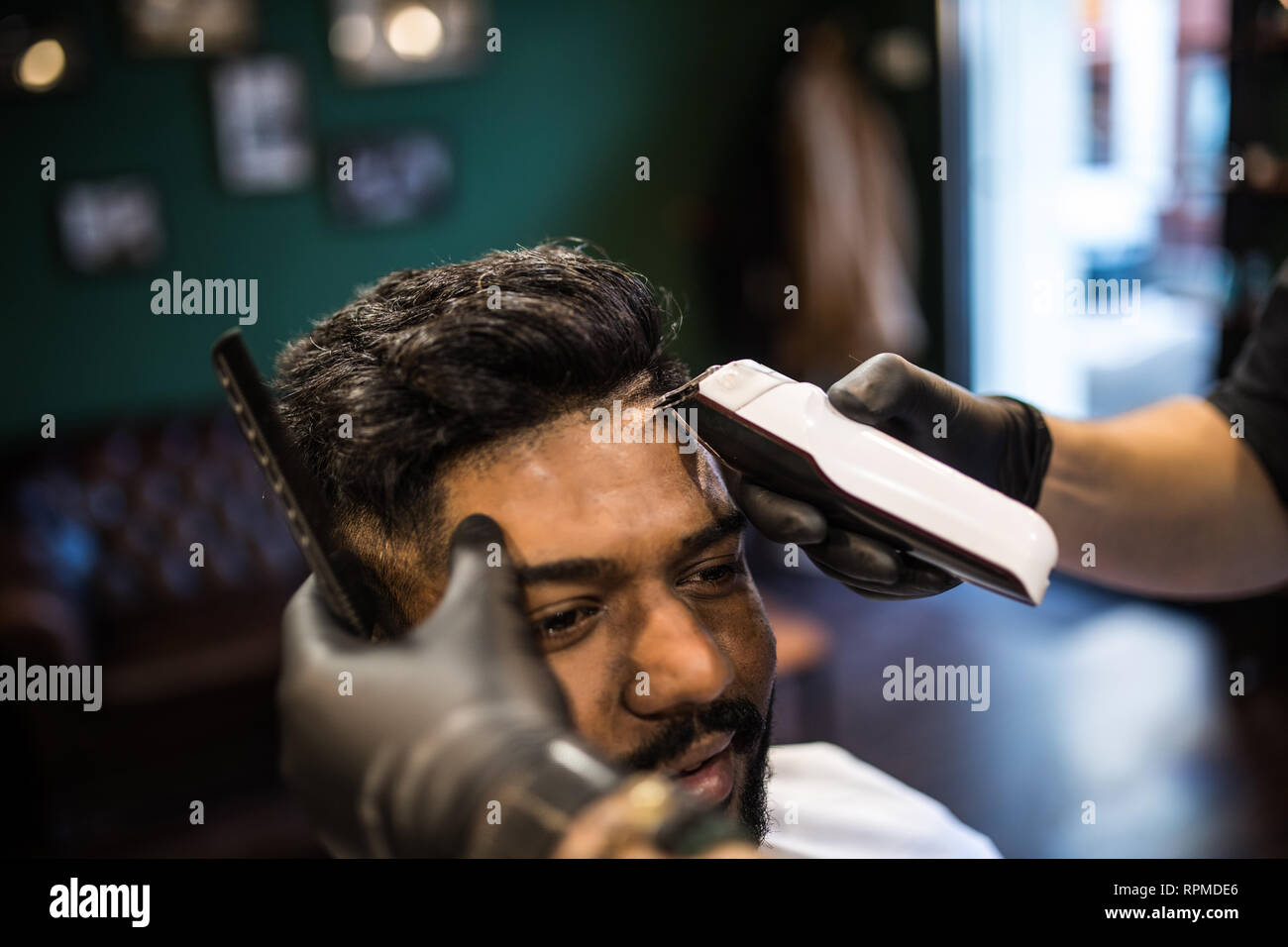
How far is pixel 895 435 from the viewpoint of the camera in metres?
1.22

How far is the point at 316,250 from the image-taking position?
15.8 feet

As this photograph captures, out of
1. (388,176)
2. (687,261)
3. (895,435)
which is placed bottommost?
(895,435)

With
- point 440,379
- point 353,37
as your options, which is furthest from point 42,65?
point 440,379

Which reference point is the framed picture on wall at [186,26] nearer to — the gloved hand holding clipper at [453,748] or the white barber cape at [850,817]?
the white barber cape at [850,817]

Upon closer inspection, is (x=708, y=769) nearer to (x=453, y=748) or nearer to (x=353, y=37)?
(x=453, y=748)

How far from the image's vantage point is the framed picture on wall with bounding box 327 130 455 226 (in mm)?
4809

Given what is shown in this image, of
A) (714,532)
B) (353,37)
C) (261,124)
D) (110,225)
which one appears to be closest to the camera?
(714,532)

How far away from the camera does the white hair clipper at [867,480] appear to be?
87 cm

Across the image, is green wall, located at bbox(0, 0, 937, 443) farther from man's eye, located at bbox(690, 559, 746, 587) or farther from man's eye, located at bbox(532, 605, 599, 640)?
Result: man's eye, located at bbox(532, 605, 599, 640)

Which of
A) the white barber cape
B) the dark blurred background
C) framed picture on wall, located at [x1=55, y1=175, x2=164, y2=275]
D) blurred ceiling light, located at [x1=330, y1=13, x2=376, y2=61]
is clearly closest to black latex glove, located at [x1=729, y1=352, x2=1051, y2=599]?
the white barber cape

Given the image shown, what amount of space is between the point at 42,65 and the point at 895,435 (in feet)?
13.6

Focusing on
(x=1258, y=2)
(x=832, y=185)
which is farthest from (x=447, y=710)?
(x=832, y=185)

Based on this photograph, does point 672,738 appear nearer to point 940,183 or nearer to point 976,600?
point 976,600
